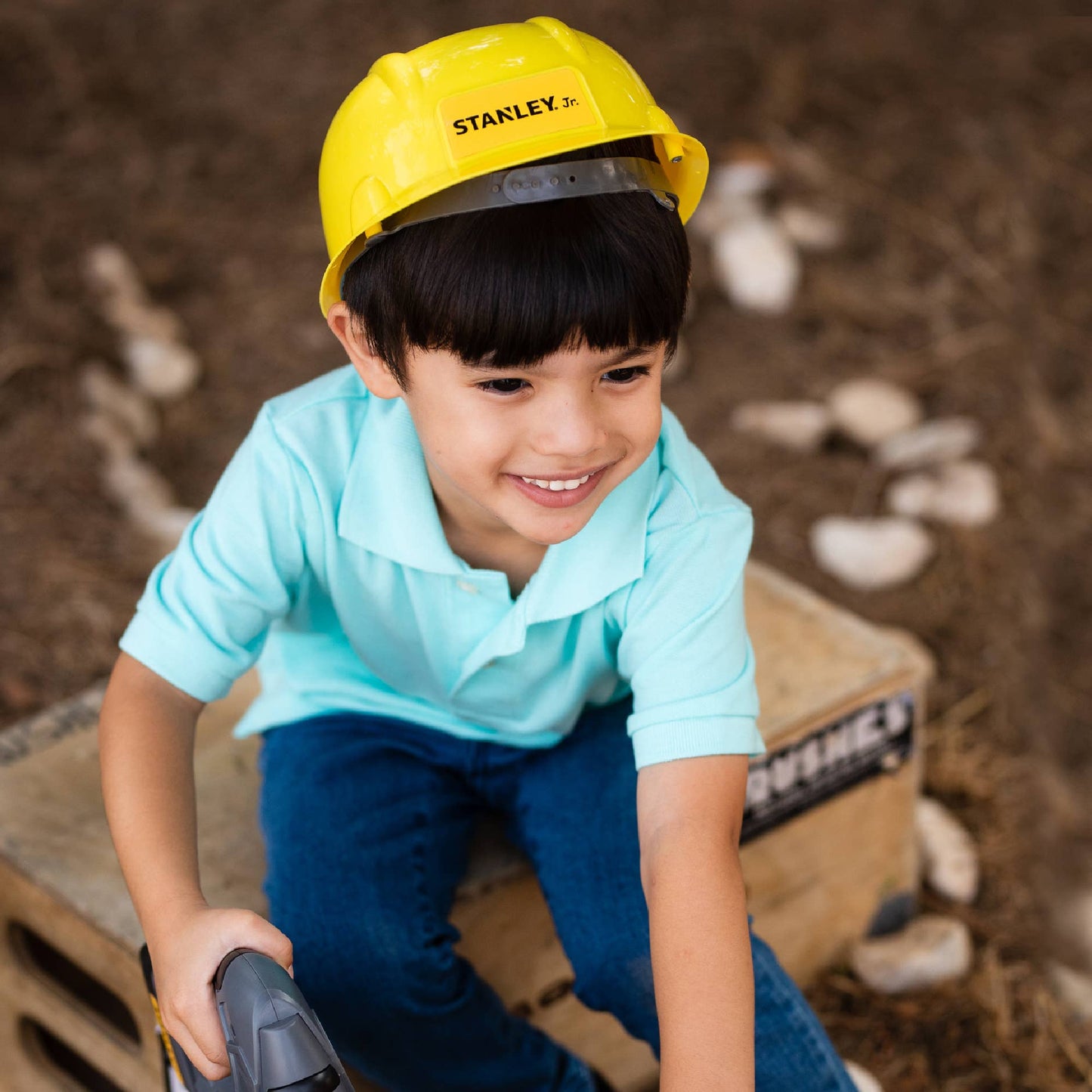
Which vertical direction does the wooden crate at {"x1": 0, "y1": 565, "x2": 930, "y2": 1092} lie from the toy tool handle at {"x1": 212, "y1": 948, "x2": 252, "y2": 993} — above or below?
below

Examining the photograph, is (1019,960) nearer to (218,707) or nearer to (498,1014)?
(498,1014)

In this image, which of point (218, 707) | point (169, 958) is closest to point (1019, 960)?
point (218, 707)

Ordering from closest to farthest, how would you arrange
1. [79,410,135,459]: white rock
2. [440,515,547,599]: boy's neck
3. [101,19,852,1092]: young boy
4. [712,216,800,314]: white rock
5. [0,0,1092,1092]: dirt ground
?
[101,19,852,1092]: young boy → [440,515,547,599]: boy's neck → [0,0,1092,1092]: dirt ground → [79,410,135,459]: white rock → [712,216,800,314]: white rock

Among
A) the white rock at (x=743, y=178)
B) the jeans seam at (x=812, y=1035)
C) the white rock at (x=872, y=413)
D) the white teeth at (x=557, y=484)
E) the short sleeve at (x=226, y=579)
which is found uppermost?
the white teeth at (x=557, y=484)

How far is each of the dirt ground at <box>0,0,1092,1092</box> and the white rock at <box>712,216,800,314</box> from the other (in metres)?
0.04

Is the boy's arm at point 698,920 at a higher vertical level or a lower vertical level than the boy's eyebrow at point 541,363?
lower

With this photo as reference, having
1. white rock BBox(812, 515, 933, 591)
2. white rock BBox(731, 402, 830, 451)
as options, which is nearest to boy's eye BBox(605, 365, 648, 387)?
white rock BBox(812, 515, 933, 591)

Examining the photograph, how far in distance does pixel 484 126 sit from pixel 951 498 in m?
1.55

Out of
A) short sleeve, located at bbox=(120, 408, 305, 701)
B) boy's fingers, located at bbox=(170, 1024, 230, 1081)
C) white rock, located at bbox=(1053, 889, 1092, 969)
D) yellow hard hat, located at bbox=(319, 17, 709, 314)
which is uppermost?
yellow hard hat, located at bbox=(319, 17, 709, 314)

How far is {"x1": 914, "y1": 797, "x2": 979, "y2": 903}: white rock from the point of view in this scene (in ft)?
5.42

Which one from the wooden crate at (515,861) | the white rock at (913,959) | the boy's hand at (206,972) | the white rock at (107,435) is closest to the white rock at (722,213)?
the white rock at (107,435)

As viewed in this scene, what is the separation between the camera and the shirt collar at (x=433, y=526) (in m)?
1.06

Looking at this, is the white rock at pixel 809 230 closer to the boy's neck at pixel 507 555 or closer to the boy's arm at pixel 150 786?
the boy's neck at pixel 507 555

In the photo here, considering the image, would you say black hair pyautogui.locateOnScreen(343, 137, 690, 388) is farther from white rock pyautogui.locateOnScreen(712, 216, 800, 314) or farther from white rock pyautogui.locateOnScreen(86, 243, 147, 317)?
white rock pyautogui.locateOnScreen(712, 216, 800, 314)
